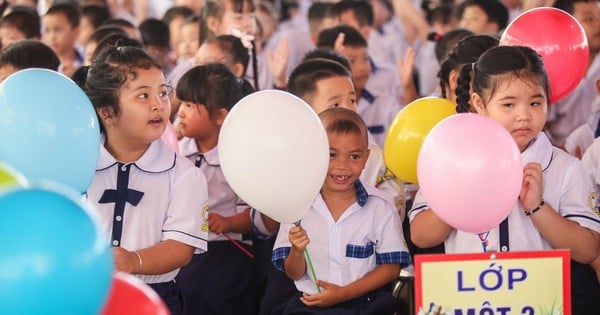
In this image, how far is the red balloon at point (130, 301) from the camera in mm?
1576

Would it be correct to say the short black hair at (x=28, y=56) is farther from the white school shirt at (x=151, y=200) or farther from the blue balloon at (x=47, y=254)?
the blue balloon at (x=47, y=254)

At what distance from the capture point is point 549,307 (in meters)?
2.12

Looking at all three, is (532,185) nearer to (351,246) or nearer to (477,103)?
(477,103)

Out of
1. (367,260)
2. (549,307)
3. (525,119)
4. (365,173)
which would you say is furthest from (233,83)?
(549,307)

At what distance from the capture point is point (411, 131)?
2664 mm

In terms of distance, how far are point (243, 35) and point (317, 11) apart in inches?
93.5

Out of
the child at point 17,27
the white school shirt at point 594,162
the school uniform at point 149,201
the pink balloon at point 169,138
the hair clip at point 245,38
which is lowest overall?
the school uniform at point 149,201

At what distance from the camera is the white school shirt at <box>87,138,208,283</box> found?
248 cm

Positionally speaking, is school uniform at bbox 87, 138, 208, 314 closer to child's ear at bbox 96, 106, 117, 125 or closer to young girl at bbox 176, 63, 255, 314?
child's ear at bbox 96, 106, 117, 125

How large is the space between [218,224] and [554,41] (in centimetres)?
125

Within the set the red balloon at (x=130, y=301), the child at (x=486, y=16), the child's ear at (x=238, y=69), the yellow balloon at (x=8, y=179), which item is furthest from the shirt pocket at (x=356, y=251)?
the child at (x=486, y=16)

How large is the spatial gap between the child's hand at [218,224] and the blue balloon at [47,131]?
820 mm

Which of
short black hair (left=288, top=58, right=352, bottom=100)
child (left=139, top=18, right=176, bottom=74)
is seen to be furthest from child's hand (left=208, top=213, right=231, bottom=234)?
child (left=139, top=18, right=176, bottom=74)

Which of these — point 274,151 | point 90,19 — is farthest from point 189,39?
point 274,151
